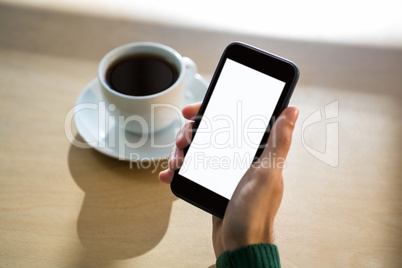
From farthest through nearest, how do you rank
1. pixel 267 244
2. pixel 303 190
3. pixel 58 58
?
pixel 58 58 < pixel 303 190 < pixel 267 244

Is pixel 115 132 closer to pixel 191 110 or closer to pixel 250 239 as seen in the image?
pixel 191 110

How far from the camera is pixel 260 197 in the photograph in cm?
44

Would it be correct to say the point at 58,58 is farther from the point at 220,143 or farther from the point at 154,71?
the point at 220,143

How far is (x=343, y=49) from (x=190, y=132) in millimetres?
430

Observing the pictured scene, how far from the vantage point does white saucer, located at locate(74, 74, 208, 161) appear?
0.56 meters

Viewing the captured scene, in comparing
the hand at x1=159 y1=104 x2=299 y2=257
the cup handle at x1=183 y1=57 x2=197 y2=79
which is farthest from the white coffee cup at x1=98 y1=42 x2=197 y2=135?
the hand at x1=159 y1=104 x2=299 y2=257

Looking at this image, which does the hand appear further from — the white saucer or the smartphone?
the white saucer

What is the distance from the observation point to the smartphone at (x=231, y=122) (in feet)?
1.54

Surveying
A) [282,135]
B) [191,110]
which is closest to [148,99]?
[191,110]

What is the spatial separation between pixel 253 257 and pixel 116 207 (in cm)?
21

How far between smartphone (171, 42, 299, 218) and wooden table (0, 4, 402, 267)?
0.20 feet

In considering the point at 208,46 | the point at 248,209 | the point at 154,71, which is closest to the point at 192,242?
the point at 248,209

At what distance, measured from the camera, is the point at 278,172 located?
17.4 inches

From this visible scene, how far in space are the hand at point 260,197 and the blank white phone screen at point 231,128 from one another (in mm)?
28
